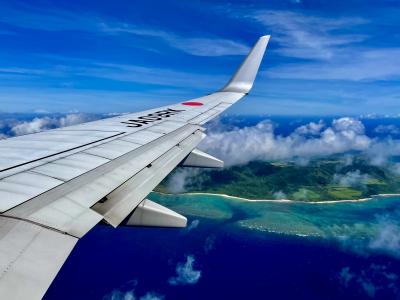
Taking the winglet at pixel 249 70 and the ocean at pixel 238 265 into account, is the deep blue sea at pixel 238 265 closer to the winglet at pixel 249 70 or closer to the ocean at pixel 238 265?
the ocean at pixel 238 265

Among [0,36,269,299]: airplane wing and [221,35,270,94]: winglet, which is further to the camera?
[221,35,270,94]: winglet

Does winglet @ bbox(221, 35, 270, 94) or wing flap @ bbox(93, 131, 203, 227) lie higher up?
winglet @ bbox(221, 35, 270, 94)

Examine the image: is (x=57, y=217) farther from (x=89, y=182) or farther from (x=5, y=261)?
(x=89, y=182)

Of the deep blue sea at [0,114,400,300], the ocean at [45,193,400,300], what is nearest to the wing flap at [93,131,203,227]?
the ocean at [45,193,400,300]

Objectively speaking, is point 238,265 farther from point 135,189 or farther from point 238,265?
point 135,189

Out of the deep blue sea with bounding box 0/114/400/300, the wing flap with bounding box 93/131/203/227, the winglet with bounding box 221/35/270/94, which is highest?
the winglet with bounding box 221/35/270/94

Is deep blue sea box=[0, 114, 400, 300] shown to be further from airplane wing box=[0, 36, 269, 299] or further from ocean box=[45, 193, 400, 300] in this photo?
airplane wing box=[0, 36, 269, 299]
